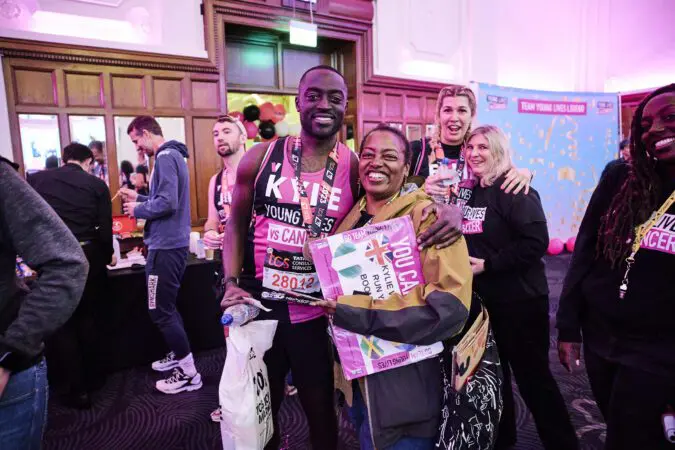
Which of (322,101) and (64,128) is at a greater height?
(64,128)

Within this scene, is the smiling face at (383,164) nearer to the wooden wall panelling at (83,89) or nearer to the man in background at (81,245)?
the man in background at (81,245)

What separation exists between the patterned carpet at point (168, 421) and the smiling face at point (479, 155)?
4.76 ft

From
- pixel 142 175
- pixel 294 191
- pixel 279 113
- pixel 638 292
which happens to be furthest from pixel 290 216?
pixel 279 113

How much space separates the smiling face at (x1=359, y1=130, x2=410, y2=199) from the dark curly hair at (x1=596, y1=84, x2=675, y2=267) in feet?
2.39

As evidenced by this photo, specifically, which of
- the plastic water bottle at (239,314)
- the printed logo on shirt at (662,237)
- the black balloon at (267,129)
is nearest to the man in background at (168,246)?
the plastic water bottle at (239,314)

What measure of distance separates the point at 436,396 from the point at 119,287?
2.69 meters

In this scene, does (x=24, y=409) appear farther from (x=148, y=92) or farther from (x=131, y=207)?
(x=148, y=92)

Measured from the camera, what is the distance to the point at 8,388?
1.03 metres

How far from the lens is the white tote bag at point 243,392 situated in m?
1.45

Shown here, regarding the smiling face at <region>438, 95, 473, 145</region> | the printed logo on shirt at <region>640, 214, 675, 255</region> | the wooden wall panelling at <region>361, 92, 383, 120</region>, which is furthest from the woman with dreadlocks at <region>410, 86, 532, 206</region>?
the wooden wall panelling at <region>361, 92, 383, 120</region>

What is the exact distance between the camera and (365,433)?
1.41 m

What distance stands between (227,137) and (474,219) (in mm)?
1754

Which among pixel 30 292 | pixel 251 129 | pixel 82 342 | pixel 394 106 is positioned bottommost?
pixel 82 342

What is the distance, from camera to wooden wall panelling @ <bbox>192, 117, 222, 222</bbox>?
5230 mm
